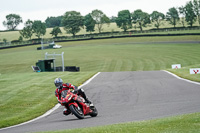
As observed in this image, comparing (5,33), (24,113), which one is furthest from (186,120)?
(5,33)

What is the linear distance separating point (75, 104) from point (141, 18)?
139 metres

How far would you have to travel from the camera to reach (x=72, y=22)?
488ft

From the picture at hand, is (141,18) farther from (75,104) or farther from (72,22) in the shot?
(75,104)

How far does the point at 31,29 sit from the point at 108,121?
13801 cm

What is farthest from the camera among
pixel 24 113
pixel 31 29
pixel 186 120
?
pixel 31 29

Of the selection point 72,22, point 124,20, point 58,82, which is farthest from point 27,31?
point 58,82

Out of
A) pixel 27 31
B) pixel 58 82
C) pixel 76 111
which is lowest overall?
pixel 76 111

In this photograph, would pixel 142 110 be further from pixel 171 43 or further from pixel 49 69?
pixel 171 43

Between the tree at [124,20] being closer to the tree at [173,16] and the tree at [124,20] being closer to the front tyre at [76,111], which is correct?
the tree at [173,16]

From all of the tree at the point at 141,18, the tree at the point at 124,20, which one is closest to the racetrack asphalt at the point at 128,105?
the tree at the point at 124,20

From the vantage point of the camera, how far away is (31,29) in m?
144

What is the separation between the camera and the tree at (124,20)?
485ft

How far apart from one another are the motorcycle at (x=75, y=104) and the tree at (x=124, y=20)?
444 feet

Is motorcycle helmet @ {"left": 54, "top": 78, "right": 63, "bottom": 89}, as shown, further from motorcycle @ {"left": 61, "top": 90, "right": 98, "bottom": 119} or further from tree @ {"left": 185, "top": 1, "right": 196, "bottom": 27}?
tree @ {"left": 185, "top": 1, "right": 196, "bottom": 27}
